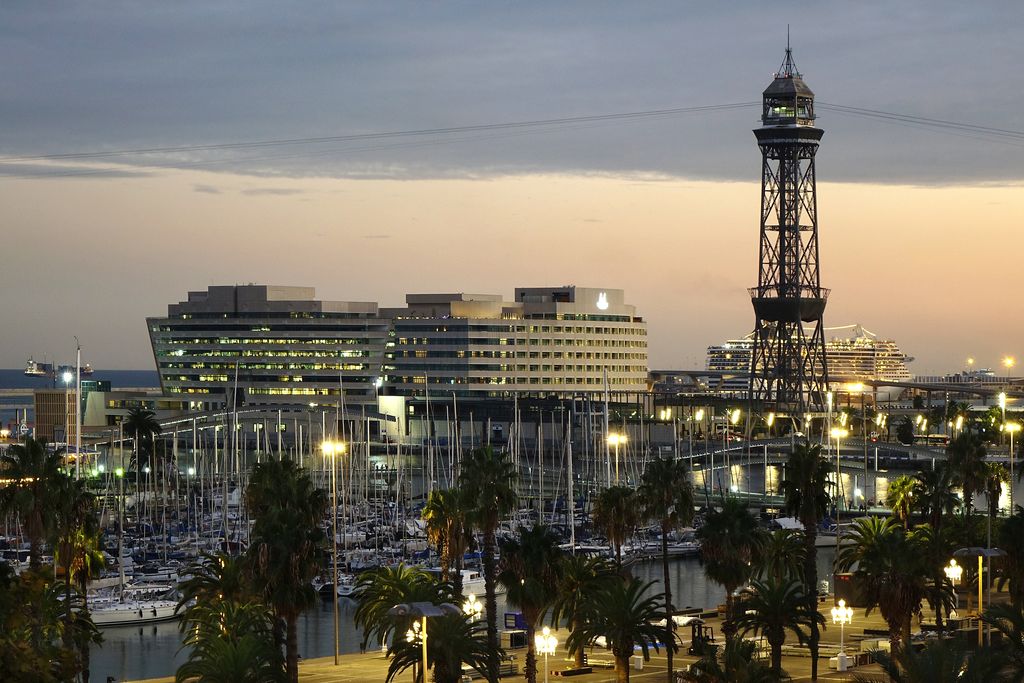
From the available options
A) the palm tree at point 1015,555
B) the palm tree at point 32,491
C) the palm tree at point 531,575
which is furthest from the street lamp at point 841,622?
the palm tree at point 32,491

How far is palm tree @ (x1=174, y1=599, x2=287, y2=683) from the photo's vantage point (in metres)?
57.1

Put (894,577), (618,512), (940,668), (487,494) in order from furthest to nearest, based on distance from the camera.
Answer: (618,512), (487,494), (894,577), (940,668)

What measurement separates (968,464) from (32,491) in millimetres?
53430

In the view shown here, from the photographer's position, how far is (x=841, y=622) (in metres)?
79.3

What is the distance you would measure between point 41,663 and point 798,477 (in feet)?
167

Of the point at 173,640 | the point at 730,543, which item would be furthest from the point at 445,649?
the point at 173,640

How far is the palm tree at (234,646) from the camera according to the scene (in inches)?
2248

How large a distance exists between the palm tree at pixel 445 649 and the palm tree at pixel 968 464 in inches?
1812

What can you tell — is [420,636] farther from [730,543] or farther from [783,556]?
[783,556]

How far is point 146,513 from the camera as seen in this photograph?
156000 mm

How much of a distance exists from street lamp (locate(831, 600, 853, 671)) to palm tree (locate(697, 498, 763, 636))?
15.6ft

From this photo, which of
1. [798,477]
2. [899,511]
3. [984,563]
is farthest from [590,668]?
[899,511]

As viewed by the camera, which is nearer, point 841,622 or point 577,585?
point 577,585

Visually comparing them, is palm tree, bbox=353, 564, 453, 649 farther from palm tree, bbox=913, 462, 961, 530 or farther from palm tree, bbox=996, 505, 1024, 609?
palm tree, bbox=913, 462, 961, 530
